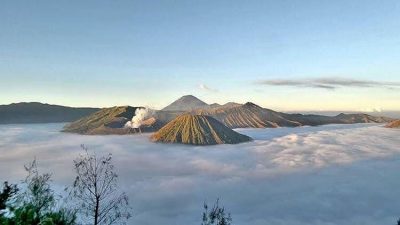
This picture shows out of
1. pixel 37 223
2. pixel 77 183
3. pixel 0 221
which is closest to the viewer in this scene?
pixel 0 221

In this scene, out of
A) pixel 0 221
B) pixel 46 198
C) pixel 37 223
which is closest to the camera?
pixel 0 221

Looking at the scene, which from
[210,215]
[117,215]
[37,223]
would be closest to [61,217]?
[37,223]

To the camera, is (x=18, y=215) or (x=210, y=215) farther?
(x=210, y=215)

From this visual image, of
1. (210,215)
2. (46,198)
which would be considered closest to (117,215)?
(46,198)

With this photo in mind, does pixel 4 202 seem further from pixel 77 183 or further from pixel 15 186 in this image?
pixel 77 183

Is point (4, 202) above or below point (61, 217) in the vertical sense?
above

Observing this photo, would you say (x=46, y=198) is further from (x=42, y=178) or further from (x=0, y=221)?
(x=0, y=221)

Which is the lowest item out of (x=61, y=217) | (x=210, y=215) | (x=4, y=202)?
(x=210, y=215)

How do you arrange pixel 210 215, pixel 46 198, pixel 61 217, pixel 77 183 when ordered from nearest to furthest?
pixel 61 217 < pixel 46 198 < pixel 77 183 < pixel 210 215

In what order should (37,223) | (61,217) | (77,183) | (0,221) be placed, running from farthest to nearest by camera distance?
(77,183) < (61,217) < (37,223) < (0,221)
